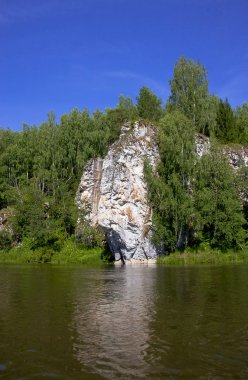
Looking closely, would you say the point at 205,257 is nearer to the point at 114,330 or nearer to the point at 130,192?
the point at 130,192

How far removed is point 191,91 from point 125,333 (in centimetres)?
6243

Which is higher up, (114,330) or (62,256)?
(62,256)

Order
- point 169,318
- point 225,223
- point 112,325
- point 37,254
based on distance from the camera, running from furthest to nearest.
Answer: point 37,254 → point 225,223 → point 169,318 → point 112,325

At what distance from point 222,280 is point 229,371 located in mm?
20037

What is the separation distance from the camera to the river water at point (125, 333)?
33.4 ft

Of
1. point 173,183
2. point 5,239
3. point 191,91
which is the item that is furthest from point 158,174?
point 5,239

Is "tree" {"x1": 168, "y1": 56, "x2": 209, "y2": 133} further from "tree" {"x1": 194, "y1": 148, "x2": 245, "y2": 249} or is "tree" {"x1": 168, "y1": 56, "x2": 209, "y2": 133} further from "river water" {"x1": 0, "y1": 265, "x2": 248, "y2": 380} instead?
"river water" {"x1": 0, "y1": 265, "x2": 248, "y2": 380}

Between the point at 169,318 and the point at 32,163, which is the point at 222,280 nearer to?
the point at 169,318

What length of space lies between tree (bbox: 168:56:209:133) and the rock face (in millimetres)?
11909

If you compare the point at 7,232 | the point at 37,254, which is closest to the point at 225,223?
the point at 37,254

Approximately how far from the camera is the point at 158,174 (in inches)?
2322

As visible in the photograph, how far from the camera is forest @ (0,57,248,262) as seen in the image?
177ft

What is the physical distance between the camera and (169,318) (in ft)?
53.9

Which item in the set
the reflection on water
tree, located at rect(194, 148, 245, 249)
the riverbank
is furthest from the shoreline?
the reflection on water
